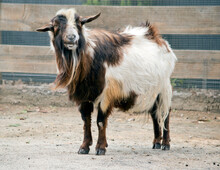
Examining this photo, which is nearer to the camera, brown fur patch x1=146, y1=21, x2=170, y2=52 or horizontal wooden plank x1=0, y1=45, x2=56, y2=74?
brown fur patch x1=146, y1=21, x2=170, y2=52

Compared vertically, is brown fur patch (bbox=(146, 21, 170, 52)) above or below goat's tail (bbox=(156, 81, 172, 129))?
above

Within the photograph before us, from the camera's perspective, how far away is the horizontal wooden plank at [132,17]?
10.2m

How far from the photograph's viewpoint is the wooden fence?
10172 millimetres

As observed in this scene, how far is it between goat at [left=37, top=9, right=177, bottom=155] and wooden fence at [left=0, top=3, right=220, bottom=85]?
3.10 meters

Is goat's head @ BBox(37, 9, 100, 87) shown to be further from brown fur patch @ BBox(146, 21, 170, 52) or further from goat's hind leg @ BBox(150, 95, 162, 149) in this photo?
goat's hind leg @ BBox(150, 95, 162, 149)

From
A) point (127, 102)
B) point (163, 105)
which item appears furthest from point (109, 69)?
point (163, 105)

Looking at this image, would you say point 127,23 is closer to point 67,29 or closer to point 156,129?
point 156,129

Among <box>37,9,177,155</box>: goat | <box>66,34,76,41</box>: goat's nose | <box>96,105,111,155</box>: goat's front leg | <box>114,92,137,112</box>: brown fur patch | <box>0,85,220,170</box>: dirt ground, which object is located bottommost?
<box>0,85,220,170</box>: dirt ground

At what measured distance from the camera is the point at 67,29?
5773 millimetres

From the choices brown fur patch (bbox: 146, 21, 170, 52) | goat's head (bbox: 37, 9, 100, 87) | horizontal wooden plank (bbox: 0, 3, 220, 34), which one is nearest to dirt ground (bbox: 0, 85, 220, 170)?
goat's head (bbox: 37, 9, 100, 87)

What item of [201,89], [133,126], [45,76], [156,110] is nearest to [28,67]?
[45,76]

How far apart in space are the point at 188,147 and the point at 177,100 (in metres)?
3.27

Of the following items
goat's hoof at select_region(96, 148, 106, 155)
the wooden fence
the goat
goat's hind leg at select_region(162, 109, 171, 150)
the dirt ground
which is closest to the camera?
the dirt ground

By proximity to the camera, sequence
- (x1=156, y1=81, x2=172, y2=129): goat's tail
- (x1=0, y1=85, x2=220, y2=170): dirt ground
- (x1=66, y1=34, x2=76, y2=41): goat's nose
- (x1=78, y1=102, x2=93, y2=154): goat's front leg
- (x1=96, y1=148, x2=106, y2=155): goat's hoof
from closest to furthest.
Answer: (x1=0, y1=85, x2=220, y2=170): dirt ground < (x1=66, y1=34, x2=76, y2=41): goat's nose < (x1=96, y1=148, x2=106, y2=155): goat's hoof < (x1=78, y1=102, x2=93, y2=154): goat's front leg < (x1=156, y1=81, x2=172, y2=129): goat's tail
